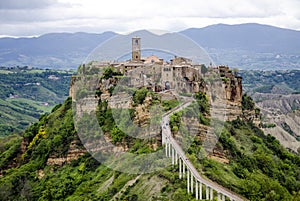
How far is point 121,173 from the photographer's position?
23.9m

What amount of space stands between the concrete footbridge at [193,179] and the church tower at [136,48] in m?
8.70

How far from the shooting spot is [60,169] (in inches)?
1137

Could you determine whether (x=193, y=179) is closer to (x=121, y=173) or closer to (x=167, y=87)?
(x=121, y=173)

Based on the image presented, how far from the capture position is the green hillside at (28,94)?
84750 mm

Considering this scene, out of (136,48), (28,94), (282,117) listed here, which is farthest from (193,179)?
(28,94)

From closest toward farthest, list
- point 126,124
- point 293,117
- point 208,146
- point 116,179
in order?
point 116,179, point 208,146, point 126,124, point 293,117

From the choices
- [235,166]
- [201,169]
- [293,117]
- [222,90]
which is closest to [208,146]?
[235,166]

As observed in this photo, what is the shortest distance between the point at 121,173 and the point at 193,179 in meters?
4.40

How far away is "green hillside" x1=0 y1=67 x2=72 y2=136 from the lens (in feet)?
278

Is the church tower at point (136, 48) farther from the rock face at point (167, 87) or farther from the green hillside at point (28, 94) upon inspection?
the green hillside at point (28, 94)

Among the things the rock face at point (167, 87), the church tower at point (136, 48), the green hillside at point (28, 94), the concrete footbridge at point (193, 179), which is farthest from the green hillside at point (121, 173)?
the green hillside at point (28, 94)

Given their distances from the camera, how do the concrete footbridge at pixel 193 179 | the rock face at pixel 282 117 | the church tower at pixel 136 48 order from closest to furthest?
the concrete footbridge at pixel 193 179 < the church tower at pixel 136 48 < the rock face at pixel 282 117

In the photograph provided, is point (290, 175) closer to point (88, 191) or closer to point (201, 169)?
point (201, 169)

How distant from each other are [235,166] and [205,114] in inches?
158
